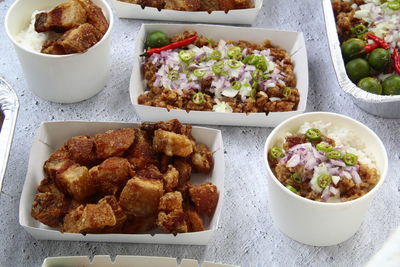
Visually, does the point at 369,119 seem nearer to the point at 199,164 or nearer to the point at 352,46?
the point at 352,46

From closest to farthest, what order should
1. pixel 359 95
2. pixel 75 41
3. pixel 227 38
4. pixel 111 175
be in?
pixel 111 175 < pixel 75 41 < pixel 359 95 < pixel 227 38

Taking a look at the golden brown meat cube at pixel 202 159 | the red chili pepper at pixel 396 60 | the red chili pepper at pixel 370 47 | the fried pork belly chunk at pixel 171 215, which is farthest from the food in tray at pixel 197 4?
the fried pork belly chunk at pixel 171 215

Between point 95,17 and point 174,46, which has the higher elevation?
point 95,17

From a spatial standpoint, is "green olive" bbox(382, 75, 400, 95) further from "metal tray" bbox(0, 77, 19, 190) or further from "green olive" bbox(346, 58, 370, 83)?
"metal tray" bbox(0, 77, 19, 190)

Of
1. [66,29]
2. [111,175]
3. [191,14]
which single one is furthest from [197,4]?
[111,175]

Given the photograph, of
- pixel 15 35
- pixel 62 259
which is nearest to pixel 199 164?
pixel 62 259

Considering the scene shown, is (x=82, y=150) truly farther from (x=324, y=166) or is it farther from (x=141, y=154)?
(x=324, y=166)
